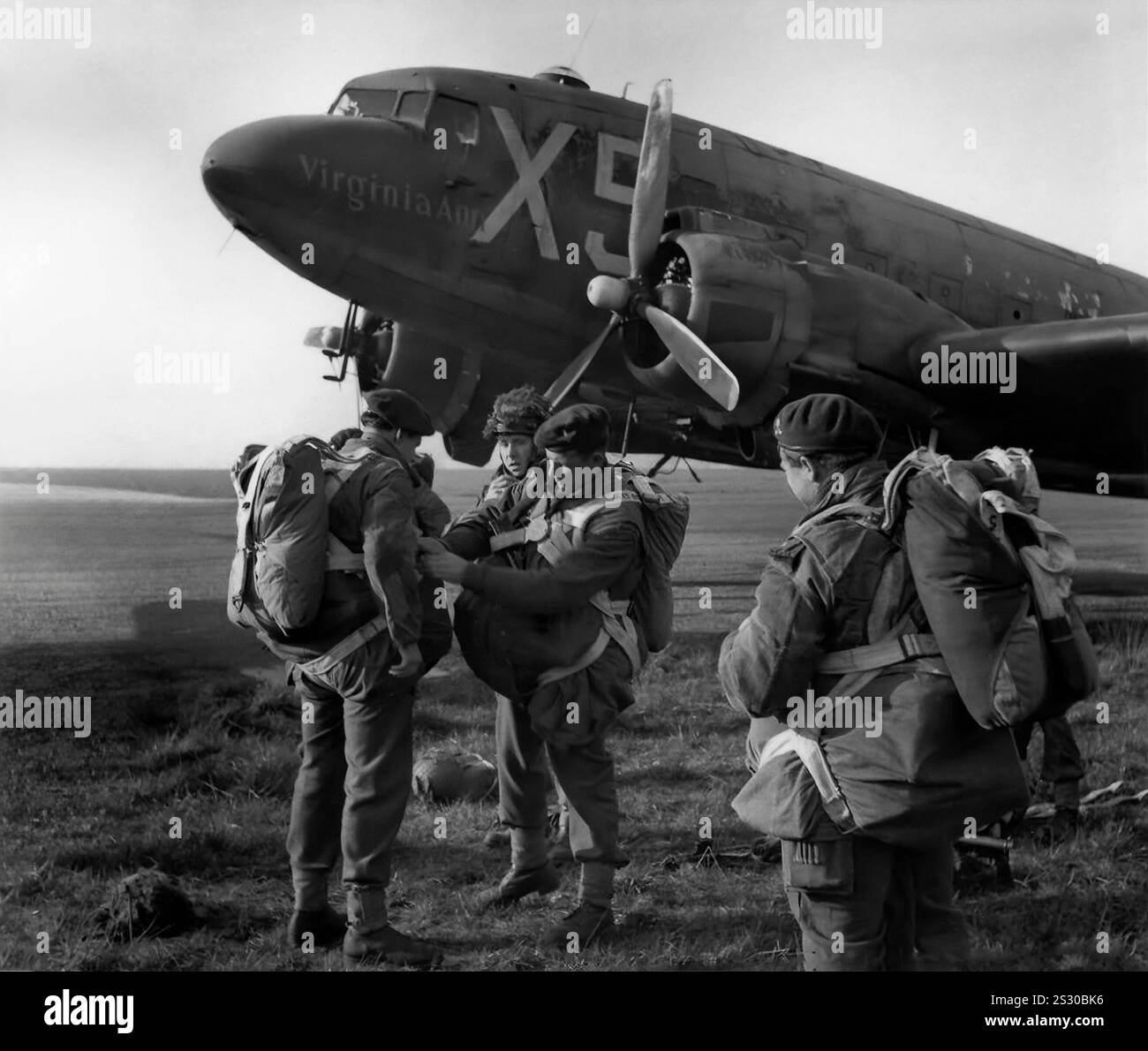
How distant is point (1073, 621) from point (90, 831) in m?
4.86

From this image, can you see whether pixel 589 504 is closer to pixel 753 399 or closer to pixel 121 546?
pixel 753 399

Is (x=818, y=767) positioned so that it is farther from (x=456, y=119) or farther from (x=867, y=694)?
(x=456, y=119)

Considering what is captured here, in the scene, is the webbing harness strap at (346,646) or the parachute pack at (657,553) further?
the parachute pack at (657,553)

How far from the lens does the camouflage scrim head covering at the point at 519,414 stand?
16.3 feet

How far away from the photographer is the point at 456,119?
9523 mm

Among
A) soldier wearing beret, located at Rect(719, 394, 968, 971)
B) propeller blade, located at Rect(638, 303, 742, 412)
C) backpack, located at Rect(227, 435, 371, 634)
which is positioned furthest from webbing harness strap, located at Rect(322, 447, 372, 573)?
propeller blade, located at Rect(638, 303, 742, 412)

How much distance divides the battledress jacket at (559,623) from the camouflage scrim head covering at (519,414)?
1.87ft

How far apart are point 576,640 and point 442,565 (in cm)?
64

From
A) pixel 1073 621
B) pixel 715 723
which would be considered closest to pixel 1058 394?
pixel 715 723

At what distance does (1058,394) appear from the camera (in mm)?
10180

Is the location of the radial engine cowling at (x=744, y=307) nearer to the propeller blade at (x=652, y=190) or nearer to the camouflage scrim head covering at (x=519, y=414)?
the propeller blade at (x=652, y=190)

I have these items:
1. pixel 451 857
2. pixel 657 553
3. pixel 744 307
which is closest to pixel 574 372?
pixel 744 307

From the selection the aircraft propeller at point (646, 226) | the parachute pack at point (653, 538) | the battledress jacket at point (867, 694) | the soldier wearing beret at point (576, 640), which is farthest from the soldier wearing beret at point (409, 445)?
the aircraft propeller at point (646, 226)

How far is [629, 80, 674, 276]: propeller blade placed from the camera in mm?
8961
